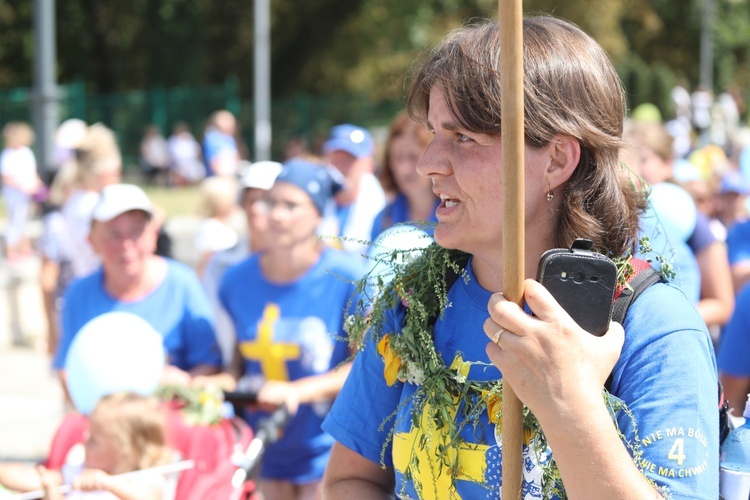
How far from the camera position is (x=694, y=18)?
→ 136ft

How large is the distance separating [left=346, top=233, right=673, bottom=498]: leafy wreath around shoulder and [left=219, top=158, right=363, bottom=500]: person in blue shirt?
2.18 metres

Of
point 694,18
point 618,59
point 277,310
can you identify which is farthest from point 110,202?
point 694,18

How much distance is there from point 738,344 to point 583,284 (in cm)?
249

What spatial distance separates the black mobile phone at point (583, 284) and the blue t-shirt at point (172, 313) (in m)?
3.32

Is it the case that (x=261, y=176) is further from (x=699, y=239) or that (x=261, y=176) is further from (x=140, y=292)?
(x=699, y=239)

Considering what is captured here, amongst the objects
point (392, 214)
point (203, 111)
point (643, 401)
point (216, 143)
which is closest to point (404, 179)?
point (392, 214)

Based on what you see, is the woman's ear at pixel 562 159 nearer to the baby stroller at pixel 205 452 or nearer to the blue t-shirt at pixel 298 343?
the baby stroller at pixel 205 452

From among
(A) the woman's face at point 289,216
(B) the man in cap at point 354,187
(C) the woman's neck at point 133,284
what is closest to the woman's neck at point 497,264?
(A) the woman's face at point 289,216

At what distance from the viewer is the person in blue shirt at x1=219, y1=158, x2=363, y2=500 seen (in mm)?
4496

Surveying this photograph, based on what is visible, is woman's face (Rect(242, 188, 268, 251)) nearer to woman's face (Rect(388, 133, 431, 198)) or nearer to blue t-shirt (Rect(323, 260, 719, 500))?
woman's face (Rect(388, 133, 431, 198))

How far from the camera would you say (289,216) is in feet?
15.6

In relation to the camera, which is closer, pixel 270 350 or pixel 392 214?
pixel 270 350

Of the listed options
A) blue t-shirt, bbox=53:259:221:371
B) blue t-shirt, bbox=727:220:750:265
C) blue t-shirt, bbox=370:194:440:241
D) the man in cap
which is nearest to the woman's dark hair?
blue t-shirt, bbox=53:259:221:371

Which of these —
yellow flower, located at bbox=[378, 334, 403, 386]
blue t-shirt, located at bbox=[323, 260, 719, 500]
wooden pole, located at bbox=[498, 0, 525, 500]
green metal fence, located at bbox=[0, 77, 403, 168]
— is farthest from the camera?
green metal fence, located at bbox=[0, 77, 403, 168]
